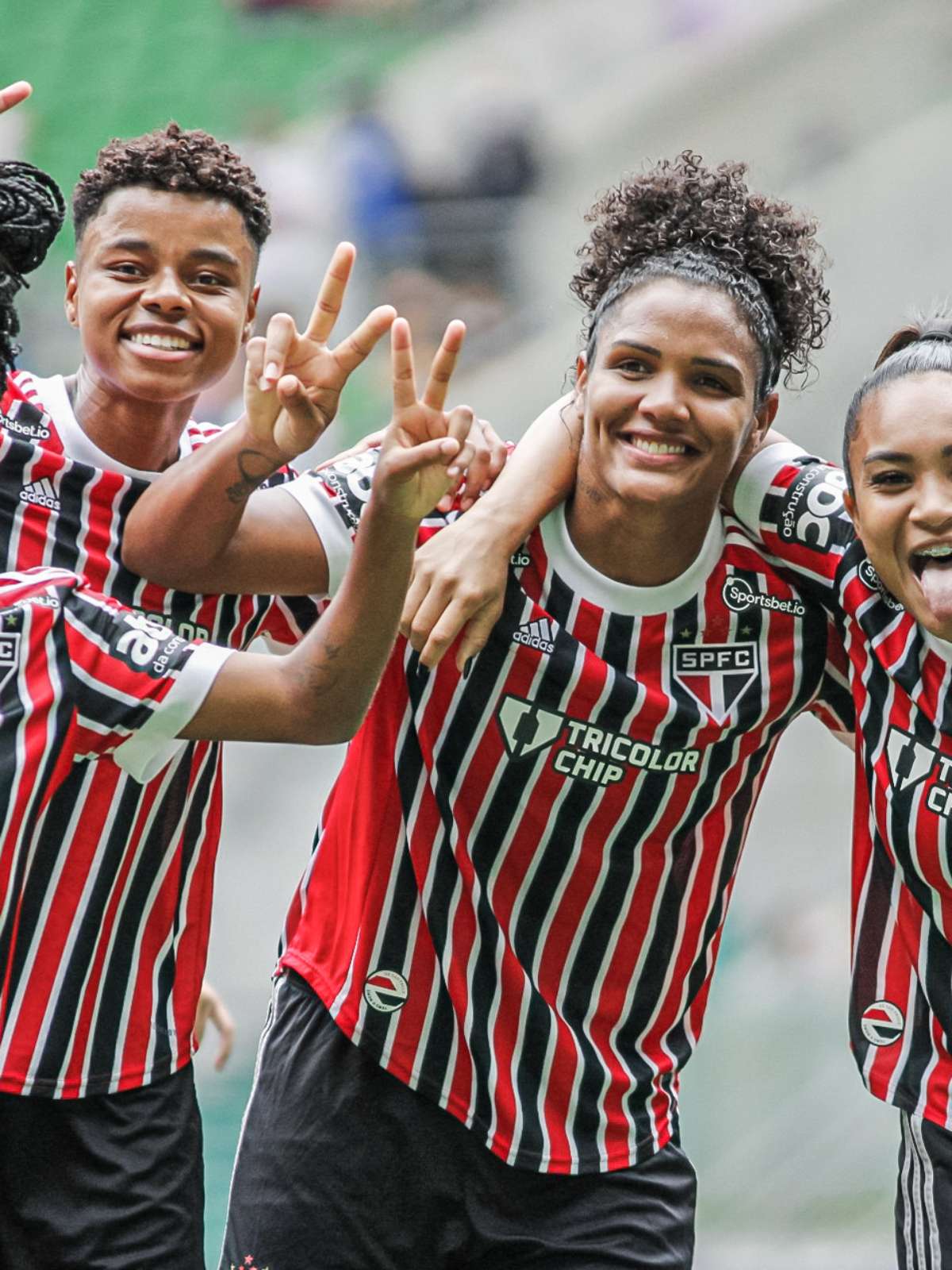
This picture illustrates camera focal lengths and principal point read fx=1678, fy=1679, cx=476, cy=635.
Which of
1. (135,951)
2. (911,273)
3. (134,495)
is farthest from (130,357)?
(911,273)

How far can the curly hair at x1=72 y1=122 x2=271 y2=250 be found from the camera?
2674 millimetres

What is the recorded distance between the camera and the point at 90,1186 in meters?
2.54

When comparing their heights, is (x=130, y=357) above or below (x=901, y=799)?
above

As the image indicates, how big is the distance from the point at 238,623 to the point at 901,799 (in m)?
1.05

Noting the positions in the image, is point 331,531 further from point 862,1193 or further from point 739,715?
point 862,1193

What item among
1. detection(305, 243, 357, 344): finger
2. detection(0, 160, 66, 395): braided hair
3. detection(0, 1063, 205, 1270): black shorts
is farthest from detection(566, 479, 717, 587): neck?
detection(0, 1063, 205, 1270): black shorts

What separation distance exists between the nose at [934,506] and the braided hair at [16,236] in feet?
4.09

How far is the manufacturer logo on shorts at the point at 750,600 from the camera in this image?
259 cm

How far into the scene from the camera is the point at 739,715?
2555 millimetres

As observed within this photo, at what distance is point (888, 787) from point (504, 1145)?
77 cm

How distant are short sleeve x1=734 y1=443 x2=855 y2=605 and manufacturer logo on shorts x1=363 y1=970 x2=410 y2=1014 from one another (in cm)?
87

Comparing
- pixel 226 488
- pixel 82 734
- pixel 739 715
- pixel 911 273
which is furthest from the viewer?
pixel 911 273

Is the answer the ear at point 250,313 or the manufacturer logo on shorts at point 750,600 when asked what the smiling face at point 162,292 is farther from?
the manufacturer logo on shorts at point 750,600

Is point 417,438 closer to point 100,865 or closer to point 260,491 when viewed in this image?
point 260,491
